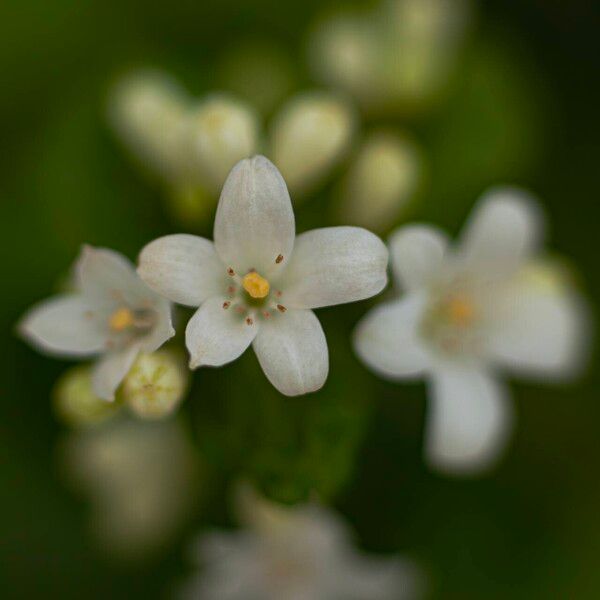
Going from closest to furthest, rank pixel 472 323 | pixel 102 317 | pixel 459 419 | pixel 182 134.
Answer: pixel 102 317 < pixel 459 419 < pixel 472 323 < pixel 182 134

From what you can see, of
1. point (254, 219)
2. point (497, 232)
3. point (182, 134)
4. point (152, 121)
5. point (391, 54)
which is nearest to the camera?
point (254, 219)

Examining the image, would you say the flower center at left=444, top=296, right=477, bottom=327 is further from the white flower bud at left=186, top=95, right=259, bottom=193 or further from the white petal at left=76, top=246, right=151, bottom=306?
the white petal at left=76, top=246, right=151, bottom=306

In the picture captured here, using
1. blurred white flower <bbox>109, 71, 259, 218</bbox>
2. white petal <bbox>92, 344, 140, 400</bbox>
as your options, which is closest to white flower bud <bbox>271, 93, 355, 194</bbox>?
blurred white flower <bbox>109, 71, 259, 218</bbox>

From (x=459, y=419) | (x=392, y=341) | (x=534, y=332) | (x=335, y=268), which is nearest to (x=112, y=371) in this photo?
(x=335, y=268)

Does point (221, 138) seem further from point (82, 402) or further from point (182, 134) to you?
point (82, 402)

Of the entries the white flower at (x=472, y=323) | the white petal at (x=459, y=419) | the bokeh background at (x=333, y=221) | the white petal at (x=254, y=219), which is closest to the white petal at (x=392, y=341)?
the white flower at (x=472, y=323)

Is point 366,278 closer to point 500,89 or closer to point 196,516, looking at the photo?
point 196,516

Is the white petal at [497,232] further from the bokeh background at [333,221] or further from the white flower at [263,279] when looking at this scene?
the white flower at [263,279]
